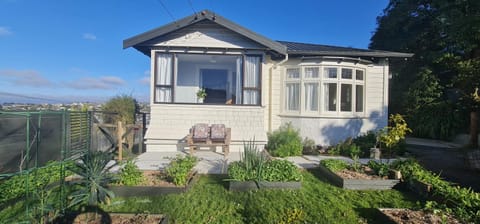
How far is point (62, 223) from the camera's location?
3.18 m

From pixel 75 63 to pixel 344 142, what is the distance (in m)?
18.4

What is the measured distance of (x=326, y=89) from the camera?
9117 mm

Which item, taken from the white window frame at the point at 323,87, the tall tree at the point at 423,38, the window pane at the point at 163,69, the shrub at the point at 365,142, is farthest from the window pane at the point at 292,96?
the tall tree at the point at 423,38

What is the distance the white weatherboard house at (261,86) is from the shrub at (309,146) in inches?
8.5

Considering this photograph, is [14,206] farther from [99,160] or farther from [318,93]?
[318,93]

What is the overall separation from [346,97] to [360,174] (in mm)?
4602

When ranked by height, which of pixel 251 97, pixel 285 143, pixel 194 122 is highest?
pixel 251 97

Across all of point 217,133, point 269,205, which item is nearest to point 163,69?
point 217,133

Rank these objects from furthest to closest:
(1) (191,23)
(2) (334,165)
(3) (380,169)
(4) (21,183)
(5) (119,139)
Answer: (1) (191,23)
(5) (119,139)
(2) (334,165)
(3) (380,169)
(4) (21,183)

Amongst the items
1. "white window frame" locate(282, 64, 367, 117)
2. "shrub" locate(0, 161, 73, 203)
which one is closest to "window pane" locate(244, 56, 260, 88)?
"white window frame" locate(282, 64, 367, 117)

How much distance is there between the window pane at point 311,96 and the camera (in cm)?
917

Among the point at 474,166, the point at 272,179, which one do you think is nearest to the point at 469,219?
the point at 272,179

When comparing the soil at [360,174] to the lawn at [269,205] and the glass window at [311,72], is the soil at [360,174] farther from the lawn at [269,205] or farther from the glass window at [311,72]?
the glass window at [311,72]

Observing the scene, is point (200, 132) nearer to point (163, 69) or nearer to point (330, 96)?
point (163, 69)
